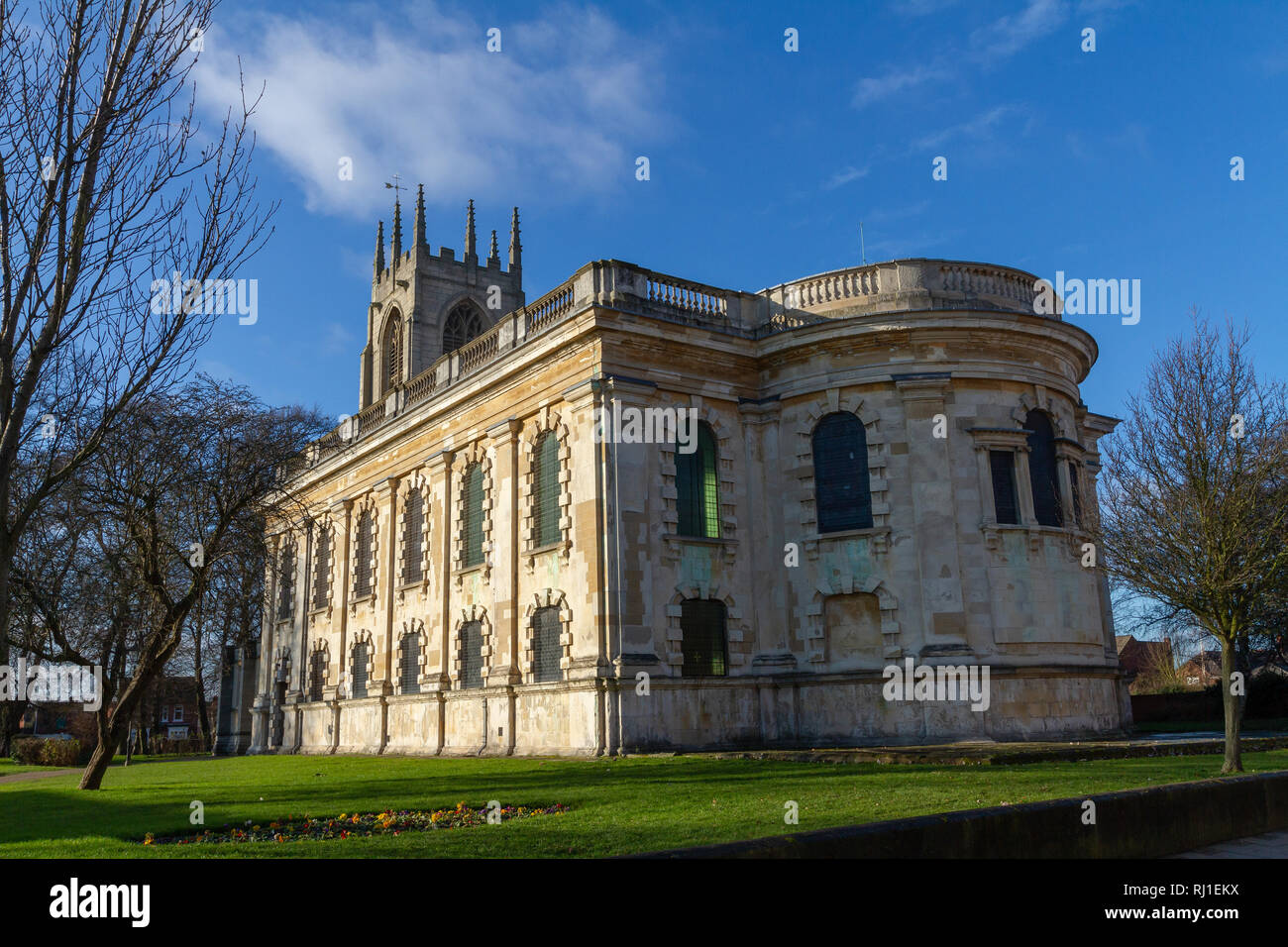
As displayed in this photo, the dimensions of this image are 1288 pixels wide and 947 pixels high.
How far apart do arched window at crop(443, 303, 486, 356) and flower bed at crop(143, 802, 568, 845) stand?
144ft

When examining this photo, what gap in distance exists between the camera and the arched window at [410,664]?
35.5 metres

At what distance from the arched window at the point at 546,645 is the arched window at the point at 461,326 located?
2982 centimetres

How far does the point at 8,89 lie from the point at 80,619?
27.6m

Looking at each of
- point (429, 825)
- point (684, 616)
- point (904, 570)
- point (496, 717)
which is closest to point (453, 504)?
point (496, 717)

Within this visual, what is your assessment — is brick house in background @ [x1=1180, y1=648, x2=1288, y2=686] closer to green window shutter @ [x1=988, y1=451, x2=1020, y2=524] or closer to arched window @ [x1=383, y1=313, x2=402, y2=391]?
green window shutter @ [x1=988, y1=451, x2=1020, y2=524]

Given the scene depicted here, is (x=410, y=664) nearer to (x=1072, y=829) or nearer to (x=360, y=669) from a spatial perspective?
(x=360, y=669)

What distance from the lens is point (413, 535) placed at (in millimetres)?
36875

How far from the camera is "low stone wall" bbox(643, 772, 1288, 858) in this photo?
264 inches

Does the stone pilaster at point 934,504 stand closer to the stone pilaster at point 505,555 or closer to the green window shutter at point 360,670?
the stone pilaster at point 505,555

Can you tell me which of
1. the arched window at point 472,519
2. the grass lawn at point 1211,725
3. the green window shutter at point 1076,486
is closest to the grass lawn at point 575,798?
the green window shutter at point 1076,486

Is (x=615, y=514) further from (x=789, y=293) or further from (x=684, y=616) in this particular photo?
(x=789, y=293)

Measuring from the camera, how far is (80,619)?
107ft

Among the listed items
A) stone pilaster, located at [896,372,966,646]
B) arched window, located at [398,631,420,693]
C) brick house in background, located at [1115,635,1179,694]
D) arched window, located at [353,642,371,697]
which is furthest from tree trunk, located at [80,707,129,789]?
brick house in background, located at [1115,635,1179,694]

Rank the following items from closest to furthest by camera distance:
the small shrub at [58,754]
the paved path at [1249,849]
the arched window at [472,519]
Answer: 1. the paved path at [1249,849]
2. the arched window at [472,519]
3. the small shrub at [58,754]
